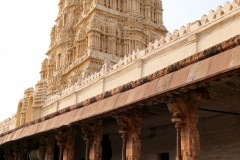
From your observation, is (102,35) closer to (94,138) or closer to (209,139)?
(209,139)

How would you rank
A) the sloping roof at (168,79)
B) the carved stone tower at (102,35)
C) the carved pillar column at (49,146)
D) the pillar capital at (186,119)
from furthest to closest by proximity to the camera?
the carved stone tower at (102,35)
the carved pillar column at (49,146)
the pillar capital at (186,119)
the sloping roof at (168,79)

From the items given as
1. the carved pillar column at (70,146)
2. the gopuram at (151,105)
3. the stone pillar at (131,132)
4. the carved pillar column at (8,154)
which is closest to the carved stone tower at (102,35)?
the gopuram at (151,105)

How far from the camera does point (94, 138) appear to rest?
11133 mm

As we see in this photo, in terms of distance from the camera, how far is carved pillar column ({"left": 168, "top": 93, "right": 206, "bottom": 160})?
7699mm

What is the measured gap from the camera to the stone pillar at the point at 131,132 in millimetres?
9438

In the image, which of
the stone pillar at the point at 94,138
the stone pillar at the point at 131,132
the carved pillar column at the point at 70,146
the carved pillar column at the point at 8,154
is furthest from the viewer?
the carved pillar column at the point at 8,154

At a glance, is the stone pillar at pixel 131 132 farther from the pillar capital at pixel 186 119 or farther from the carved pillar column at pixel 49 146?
the carved pillar column at pixel 49 146

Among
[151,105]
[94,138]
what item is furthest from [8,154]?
[151,105]

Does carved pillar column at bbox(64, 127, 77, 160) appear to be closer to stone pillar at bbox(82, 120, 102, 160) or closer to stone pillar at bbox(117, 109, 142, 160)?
stone pillar at bbox(82, 120, 102, 160)

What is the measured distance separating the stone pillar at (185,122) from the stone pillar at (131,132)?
1755 mm

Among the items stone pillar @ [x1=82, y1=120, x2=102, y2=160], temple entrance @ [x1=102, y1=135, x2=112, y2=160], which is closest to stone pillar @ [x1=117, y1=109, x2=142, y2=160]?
stone pillar @ [x1=82, y1=120, x2=102, y2=160]

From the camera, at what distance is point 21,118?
110ft

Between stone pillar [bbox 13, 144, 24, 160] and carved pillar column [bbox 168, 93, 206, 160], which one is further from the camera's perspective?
stone pillar [bbox 13, 144, 24, 160]

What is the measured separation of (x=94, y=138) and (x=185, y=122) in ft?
13.5
